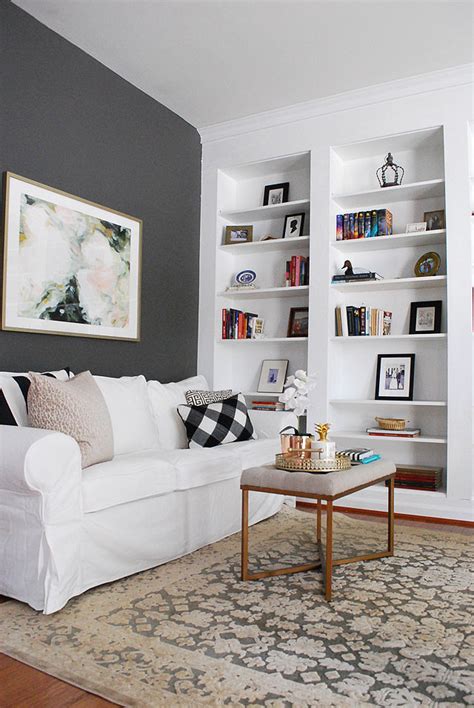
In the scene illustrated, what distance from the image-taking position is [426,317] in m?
4.30

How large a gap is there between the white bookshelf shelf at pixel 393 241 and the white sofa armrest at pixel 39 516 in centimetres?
278

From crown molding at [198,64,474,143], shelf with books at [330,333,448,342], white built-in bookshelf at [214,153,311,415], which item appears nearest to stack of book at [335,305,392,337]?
shelf with books at [330,333,448,342]

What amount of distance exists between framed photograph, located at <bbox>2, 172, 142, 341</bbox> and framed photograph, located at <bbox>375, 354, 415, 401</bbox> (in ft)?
5.88

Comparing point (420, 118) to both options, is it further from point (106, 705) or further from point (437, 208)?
point (106, 705)

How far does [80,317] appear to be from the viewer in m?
3.69

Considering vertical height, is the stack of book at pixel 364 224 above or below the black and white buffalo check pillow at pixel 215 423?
above

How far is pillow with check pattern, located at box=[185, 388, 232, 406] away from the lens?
12.7 ft

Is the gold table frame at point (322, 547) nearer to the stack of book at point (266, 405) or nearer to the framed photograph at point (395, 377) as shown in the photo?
the framed photograph at point (395, 377)

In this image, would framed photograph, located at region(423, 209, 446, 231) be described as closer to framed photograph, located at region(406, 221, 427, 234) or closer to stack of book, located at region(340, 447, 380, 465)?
framed photograph, located at region(406, 221, 427, 234)

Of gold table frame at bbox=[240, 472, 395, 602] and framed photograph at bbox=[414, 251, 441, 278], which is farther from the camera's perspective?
framed photograph at bbox=[414, 251, 441, 278]

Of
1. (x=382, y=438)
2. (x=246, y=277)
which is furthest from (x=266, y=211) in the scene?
(x=382, y=438)

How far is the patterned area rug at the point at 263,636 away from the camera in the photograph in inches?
67.3

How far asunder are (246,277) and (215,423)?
1732 millimetres

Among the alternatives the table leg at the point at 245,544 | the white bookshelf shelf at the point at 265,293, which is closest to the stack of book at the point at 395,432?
the white bookshelf shelf at the point at 265,293
